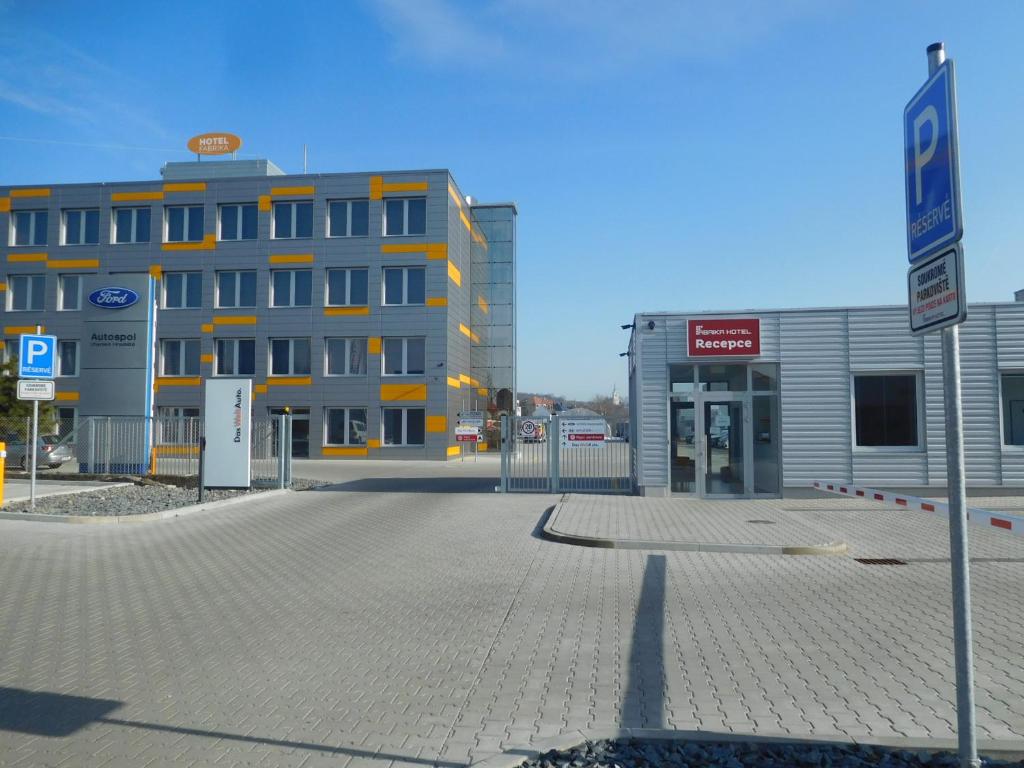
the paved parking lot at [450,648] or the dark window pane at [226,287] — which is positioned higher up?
the dark window pane at [226,287]

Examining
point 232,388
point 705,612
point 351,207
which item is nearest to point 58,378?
point 351,207

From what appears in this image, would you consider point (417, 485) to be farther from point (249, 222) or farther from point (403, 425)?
point (249, 222)

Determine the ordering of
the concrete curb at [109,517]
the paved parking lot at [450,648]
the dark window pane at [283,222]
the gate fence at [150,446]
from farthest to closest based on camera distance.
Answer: the dark window pane at [283,222]
the gate fence at [150,446]
the concrete curb at [109,517]
the paved parking lot at [450,648]

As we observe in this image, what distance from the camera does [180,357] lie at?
43.2 m

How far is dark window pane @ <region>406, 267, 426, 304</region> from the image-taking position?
4197 cm

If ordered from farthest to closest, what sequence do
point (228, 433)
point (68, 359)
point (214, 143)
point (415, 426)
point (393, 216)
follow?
1. point (214, 143)
2. point (68, 359)
3. point (393, 216)
4. point (415, 426)
5. point (228, 433)

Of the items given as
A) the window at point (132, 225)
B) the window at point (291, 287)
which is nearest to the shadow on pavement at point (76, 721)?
the window at point (291, 287)

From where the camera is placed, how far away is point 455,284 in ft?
145

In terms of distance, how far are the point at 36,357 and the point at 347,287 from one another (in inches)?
1076

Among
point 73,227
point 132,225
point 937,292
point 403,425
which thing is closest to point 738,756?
point 937,292

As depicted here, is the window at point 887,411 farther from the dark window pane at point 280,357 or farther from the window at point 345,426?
the dark window pane at point 280,357

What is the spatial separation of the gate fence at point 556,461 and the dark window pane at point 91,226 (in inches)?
1339

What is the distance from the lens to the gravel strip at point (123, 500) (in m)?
15.2

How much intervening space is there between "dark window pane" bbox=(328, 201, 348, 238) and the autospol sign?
28786 mm
